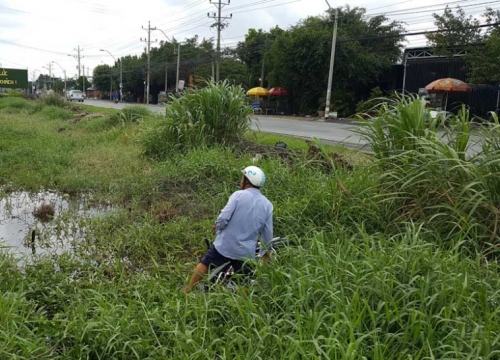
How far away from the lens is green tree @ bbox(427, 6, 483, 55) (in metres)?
28.2

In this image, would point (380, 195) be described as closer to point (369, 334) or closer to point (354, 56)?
point (369, 334)

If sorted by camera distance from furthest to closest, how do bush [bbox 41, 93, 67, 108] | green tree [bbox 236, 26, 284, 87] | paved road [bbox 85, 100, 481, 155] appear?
green tree [bbox 236, 26, 284, 87] < bush [bbox 41, 93, 67, 108] < paved road [bbox 85, 100, 481, 155]

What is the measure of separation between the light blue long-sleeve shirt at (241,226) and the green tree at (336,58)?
29.7 meters

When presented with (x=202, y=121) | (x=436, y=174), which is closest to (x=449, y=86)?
(x=202, y=121)

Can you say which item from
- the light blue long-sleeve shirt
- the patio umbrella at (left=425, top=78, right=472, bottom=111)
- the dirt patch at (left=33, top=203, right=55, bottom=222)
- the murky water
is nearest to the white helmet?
the light blue long-sleeve shirt

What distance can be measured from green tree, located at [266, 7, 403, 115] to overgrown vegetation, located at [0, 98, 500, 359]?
28082 mm

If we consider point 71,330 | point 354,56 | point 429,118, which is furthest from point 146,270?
point 354,56

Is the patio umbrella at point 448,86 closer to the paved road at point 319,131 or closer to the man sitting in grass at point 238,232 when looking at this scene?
the paved road at point 319,131

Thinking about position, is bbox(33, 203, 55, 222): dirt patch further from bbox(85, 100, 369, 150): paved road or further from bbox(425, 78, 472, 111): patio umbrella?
bbox(425, 78, 472, 111): patio umbrella

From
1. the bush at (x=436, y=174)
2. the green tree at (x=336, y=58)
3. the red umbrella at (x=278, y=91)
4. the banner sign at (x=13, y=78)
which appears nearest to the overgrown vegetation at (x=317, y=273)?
the bush at (x=436, y=174)

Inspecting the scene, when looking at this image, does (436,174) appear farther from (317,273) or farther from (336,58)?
(336,58)

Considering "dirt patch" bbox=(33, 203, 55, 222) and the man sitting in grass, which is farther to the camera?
"dirt patch" bbox=(33, 203, 55, 222)

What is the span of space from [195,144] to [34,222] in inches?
158

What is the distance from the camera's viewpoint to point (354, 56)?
3441 cm
